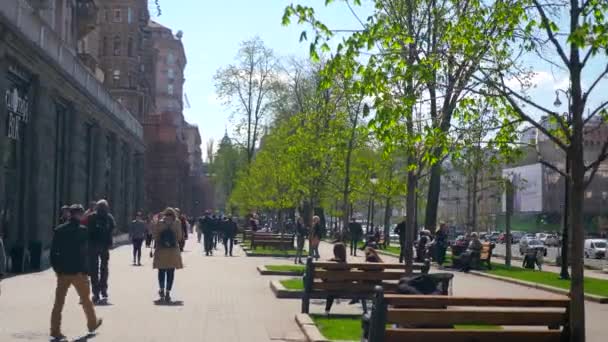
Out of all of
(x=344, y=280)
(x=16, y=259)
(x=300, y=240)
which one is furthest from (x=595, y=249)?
(x=344, y=280)

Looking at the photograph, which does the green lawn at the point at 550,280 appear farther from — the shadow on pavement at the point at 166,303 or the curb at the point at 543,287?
the shadow on pavement at the point at 166,303

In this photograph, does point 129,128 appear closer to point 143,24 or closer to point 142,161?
point 142,161

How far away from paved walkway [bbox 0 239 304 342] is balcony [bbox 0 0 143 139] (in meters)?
6.23

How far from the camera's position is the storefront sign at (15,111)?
24047 millimetres

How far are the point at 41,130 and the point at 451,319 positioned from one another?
20.2m

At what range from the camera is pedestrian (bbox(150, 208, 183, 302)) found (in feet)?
58.1

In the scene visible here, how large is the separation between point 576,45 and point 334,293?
25.3 feet

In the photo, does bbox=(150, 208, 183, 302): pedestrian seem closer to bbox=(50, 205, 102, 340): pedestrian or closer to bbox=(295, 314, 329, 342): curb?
bbox=(295, 314, 329, 342): curb

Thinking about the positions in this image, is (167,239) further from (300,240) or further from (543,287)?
(300,240)

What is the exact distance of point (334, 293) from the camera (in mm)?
15492

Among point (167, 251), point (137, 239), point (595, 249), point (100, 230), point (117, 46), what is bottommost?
point (595, 249)

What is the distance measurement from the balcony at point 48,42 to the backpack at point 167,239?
7276mm

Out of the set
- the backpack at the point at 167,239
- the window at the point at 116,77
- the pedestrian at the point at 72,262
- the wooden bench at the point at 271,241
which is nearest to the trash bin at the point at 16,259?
the backpack at the point at 167,239

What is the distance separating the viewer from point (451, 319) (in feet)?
29.5
